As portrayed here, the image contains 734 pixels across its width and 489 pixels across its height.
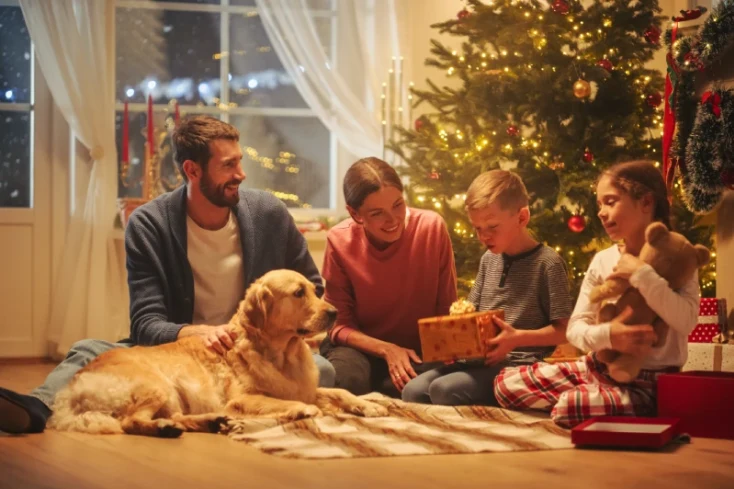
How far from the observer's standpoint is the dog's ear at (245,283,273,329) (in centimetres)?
317

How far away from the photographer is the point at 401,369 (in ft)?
11.6

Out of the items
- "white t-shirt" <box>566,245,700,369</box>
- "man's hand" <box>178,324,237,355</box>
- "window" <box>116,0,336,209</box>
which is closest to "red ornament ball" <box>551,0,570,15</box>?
"white t-shirt" <box>566,245,700,369</box>

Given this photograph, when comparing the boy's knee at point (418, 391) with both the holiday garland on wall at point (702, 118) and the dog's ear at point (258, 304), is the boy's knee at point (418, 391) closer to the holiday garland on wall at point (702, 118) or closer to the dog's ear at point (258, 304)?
the dog's ear at point (258, 304)

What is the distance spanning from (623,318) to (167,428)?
1.36 meters

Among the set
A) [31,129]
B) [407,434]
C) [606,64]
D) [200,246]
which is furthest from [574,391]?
[31,129]

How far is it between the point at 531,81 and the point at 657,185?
5.08 feet

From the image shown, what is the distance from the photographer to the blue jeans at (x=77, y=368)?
128 inches

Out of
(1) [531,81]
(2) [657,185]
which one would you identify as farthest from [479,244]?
(2) [657,185]

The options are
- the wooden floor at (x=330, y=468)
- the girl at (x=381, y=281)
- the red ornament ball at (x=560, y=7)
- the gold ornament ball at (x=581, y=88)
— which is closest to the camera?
the wooden floor at (x=330, y=468)

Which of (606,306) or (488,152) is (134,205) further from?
(606,306)

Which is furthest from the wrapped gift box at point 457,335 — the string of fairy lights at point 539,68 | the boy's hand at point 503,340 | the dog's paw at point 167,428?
the string of fairy lights at point 539,68

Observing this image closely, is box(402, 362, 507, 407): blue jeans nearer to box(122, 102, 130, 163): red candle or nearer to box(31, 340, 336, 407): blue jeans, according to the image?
box(31, 340, 336, 407): blue jeans

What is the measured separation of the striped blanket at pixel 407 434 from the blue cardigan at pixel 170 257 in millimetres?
600

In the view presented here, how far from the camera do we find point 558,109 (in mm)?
4555
